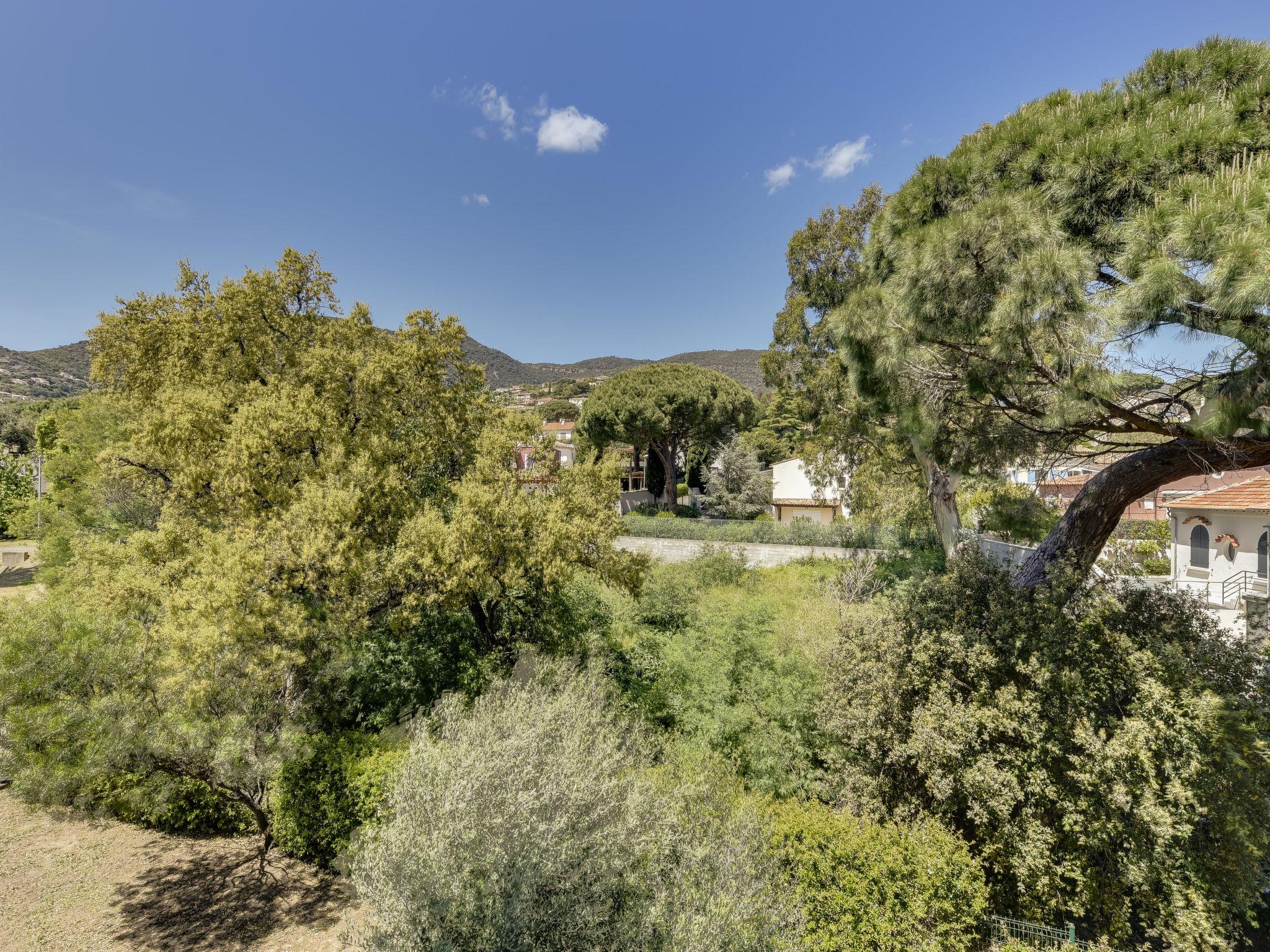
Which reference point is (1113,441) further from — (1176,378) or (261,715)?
(261,715)

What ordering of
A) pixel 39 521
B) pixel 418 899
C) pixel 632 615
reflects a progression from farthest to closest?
pixel 39 521, pixel 632 615, pixel 418 899

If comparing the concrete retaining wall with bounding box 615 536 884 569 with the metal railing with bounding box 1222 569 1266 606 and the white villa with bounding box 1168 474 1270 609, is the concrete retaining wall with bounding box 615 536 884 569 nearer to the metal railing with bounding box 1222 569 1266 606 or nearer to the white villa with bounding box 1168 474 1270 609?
the white villa with bounding box 1168 474 1270 609

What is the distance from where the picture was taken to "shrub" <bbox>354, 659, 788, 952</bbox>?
4.70m

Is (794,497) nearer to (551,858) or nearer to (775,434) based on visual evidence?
(775,434)

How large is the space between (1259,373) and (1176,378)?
85 centimetres

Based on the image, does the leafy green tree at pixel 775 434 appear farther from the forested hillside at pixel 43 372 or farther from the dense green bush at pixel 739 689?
the forested hillside at pixel 43 372

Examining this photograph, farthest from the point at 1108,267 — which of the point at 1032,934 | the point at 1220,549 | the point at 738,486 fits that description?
the point at 738,486

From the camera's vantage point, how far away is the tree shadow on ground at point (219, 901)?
634 cm

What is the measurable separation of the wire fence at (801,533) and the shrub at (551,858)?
1470 centimetres

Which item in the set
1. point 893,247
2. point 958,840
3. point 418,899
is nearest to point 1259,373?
point 893,247

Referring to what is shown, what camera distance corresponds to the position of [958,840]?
598 centimetres

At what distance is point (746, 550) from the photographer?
2378 centimetres

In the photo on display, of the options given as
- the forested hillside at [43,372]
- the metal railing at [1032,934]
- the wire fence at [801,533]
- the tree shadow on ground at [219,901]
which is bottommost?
the tree shadow on ground at [219,901]

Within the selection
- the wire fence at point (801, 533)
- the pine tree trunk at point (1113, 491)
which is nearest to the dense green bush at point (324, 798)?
the pine tree trunk at point (1113, 491)
